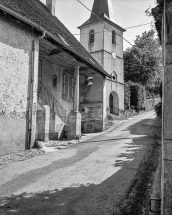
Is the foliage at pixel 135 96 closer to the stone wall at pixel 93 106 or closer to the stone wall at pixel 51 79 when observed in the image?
the stone wall at pixel 93 106

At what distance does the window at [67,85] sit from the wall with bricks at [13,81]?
578cm

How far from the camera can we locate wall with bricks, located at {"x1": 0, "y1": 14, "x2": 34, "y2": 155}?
7.66m

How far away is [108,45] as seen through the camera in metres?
23.7

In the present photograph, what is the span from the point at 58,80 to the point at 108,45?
1198 centimetres

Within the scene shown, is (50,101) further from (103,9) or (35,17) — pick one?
(103,9)

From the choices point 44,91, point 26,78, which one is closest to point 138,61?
point 44,91

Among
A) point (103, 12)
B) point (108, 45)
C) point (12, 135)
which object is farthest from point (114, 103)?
point (12, 135)

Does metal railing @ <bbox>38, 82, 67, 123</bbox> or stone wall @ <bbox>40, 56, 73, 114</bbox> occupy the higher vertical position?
stone wall @ <bbox>40, 56, 73, 114</bbox>

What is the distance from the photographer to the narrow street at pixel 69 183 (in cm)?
354

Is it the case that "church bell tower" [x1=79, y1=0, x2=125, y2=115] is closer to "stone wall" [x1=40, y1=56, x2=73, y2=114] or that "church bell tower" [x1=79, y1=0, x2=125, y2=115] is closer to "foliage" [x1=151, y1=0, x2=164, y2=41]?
"stone wall" [x1=40, y1=56, x2=73, y2=114]

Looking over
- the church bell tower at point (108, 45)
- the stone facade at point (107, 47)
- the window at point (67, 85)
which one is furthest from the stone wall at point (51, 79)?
the church bell tower at point (108, 45)

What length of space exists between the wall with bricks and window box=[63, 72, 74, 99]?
19.0 ft

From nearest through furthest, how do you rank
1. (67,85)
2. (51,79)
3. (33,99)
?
(33,99)
(51,79)
(67,85)

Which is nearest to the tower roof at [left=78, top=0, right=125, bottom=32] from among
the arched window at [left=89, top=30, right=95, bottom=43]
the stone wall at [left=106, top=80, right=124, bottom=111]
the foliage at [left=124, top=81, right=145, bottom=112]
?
the arched window at [left=89, top=30, right=95, bottom=43]
